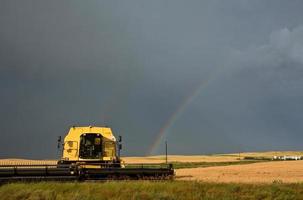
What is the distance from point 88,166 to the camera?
28.3m

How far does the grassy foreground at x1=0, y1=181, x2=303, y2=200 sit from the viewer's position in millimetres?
19516

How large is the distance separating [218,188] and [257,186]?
6.66 ft

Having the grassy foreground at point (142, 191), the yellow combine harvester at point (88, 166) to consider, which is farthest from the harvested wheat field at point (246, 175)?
the grassy foreground at point (142, 191)

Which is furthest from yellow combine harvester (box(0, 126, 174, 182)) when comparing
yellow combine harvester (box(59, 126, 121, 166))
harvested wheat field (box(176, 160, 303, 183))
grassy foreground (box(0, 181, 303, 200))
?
harvested wheat field (box(176, 160, 303, 183))

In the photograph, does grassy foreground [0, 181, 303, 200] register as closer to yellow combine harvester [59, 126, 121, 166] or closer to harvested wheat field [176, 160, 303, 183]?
harvested wheat field [176, 160, 303, 183]

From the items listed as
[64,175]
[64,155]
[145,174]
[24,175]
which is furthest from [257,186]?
[64,155]

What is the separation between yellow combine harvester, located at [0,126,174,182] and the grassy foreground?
2.07 m

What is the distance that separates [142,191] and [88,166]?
29.4 ft

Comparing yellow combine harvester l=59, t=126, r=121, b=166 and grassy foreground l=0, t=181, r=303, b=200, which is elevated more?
yellow combine harvester l=59, t=126, r=121, b=166

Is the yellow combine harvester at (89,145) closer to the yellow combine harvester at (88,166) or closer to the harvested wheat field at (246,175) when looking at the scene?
the yellow combine harvester at (88,166)

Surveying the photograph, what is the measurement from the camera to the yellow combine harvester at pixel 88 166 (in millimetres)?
23438

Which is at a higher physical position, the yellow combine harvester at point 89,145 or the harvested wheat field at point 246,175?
the yellow combine harvester at point 89,145

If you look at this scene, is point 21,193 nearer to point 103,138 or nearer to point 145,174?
point 145,174

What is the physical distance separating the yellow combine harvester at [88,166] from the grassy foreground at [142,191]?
2.07m
